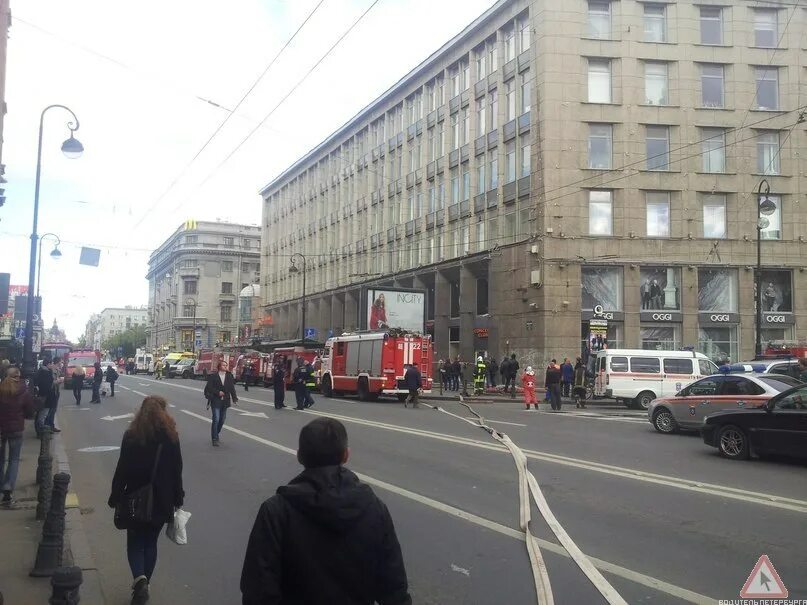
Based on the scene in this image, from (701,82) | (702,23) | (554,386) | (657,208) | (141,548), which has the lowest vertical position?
(141,548)

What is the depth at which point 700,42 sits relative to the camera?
37188 mm

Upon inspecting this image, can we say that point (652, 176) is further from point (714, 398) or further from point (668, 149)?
point (714, 398)

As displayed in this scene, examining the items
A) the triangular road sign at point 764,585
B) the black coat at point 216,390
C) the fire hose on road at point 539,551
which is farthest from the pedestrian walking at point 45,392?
the triangular road sign at point 764,585

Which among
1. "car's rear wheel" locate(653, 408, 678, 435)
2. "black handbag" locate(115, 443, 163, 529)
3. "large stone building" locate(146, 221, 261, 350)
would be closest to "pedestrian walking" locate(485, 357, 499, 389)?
"car's rear wheel" locate(653, 408, 678, 435)

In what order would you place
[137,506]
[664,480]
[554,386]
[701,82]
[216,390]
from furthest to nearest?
[701,82] < [554,386] < [216,390] < [664,480] < [137,506]

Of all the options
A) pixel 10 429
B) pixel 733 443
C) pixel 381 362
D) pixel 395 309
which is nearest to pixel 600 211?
pixel 395 309

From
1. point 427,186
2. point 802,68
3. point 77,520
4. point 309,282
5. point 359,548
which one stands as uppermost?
point 802,68

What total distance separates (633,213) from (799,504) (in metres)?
29.8

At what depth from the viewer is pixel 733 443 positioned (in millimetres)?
11867

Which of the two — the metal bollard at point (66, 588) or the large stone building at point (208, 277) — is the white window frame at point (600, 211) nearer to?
the metal bollard at point (66, 588)

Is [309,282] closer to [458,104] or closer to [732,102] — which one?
[458,104]

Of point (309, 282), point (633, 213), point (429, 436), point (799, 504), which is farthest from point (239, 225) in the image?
point (799, 504)

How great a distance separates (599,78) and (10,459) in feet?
116

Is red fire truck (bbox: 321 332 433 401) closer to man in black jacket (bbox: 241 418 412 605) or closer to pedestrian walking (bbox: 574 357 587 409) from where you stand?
pedestrian walking (bbox: 574 357 587 409)
